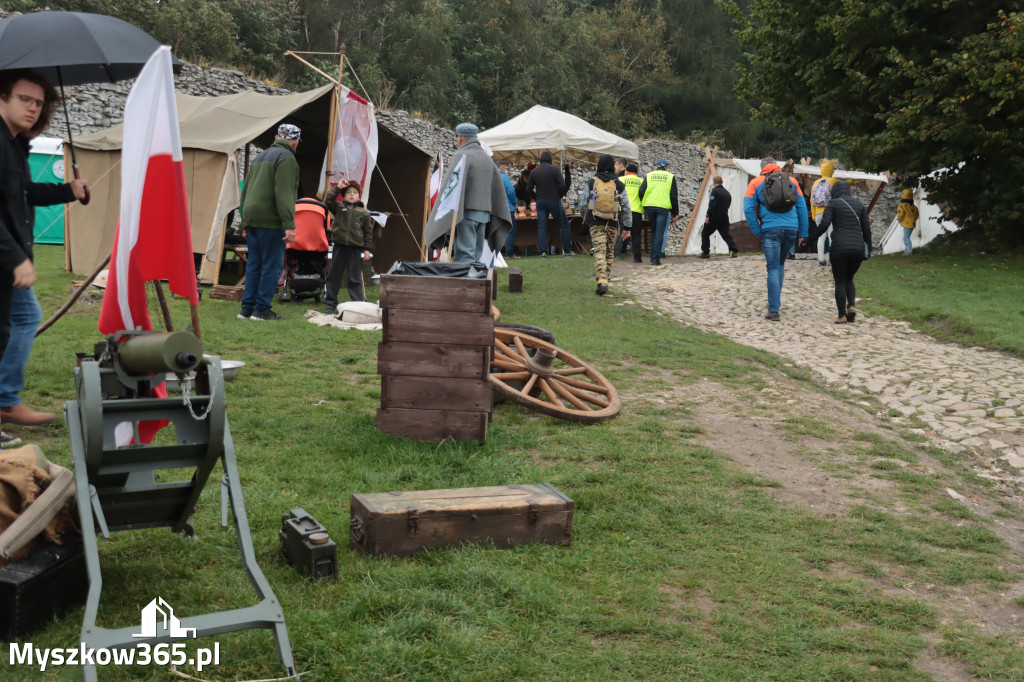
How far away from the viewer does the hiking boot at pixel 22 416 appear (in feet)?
16.0

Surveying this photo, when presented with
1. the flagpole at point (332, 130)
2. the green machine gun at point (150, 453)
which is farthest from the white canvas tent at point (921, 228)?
the green machine gun at point (150, 453)

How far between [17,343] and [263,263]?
4.14m

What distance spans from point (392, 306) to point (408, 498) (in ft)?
5.00

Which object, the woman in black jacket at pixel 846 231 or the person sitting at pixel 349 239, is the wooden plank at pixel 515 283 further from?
the woman in black jacket at pixel 846 231

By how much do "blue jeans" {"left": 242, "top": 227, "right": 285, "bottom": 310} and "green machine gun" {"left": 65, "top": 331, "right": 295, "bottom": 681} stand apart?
5.97m

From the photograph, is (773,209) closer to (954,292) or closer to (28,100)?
(954,292)

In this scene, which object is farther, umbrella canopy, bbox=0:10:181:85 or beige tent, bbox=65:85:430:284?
beige tent, bbox=65:85:430:284

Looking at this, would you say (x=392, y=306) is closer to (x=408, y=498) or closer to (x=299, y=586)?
(x=408, y=498)

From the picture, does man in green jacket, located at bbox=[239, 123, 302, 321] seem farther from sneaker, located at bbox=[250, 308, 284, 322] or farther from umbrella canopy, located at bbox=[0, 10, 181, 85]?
umbrella canopy, located at bbox=[0, 10, 181, 85]

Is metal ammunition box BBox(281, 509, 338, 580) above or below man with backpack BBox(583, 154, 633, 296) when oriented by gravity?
below

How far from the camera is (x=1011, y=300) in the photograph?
12.2 m

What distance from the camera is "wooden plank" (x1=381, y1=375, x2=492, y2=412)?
5125mm

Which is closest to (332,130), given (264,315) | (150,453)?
(264,315)

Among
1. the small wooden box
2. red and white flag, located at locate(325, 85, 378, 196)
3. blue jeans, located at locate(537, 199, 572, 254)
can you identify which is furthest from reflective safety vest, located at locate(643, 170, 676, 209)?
the small wooden box
